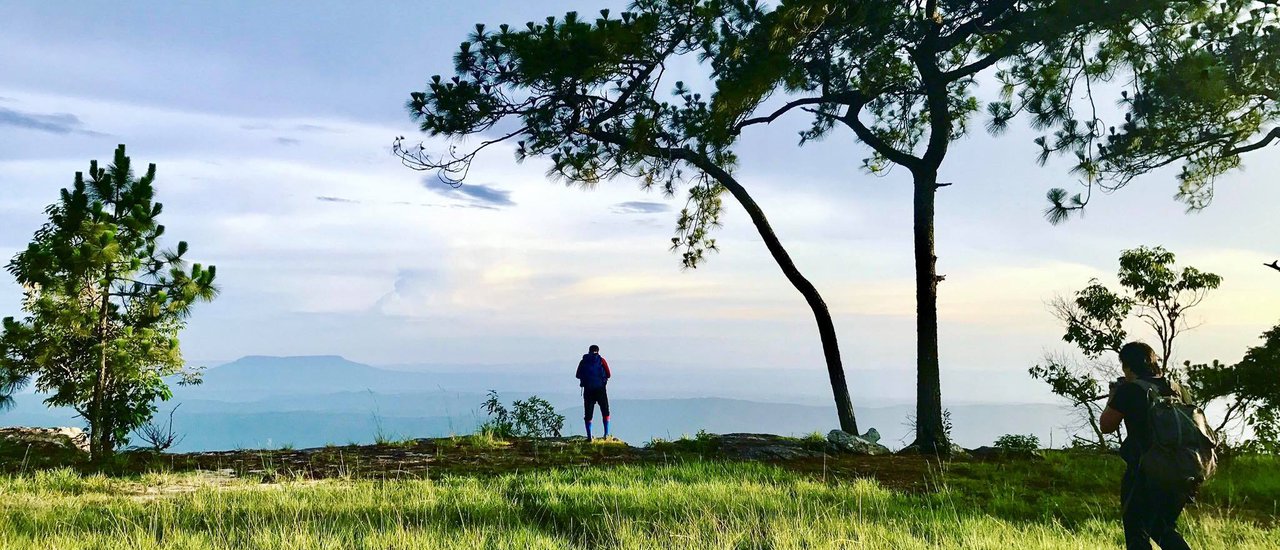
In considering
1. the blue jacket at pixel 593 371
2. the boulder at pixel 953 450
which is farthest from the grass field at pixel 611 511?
the blue jacket at pixel 593 371

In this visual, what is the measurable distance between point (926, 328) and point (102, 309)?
1340 centimetres

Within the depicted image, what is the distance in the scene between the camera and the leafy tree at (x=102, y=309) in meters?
12.9

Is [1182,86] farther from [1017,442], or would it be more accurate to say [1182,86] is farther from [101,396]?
[101,396]

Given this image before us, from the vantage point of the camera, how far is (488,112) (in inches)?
569

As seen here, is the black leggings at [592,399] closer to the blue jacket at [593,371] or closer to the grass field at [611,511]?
the blue jacket at [593,371]

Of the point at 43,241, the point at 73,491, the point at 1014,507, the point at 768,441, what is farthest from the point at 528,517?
the point at 43,241

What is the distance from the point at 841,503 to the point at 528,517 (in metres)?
3.06

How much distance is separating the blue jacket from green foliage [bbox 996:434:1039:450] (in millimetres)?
7331

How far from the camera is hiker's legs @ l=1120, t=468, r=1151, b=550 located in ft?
18.2

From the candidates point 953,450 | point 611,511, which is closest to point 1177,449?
point 611,511

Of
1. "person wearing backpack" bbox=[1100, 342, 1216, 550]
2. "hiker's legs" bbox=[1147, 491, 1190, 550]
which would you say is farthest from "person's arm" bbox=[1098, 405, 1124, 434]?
"hiker's legs" bbox=[1147, 491, 1190, 550]

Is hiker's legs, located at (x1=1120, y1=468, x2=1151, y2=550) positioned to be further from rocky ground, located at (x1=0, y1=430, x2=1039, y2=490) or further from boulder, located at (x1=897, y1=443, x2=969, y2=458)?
boulder, located at (x1=897, y1=443, x2=969, y2=458)

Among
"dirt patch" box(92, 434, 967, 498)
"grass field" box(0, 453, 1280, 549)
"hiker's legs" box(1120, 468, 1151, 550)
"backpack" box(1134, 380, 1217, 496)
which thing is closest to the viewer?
"backpack" box(1134, 380, 1217, 496)

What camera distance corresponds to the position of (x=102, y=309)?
526 inches
